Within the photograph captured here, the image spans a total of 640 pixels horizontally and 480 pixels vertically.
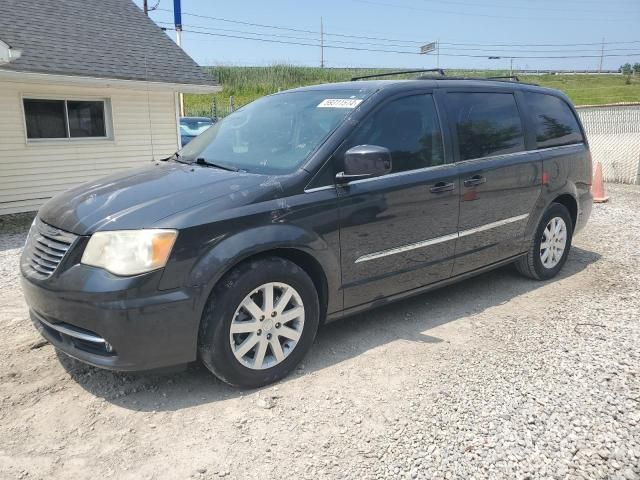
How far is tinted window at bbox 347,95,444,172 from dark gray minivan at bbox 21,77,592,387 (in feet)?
0.04

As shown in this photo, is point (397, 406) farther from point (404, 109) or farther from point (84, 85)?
point (84, 85)

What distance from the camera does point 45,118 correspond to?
393 inches

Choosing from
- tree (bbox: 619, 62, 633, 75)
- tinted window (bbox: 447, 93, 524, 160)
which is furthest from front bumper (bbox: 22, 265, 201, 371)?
tree (bbox: 619, 62, 633, 75)

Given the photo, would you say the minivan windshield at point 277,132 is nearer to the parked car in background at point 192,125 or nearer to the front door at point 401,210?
the front door at point 401,210

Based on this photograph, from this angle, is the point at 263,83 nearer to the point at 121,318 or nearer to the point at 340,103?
the point at 340,103

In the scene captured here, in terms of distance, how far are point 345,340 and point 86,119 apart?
28.6 feet

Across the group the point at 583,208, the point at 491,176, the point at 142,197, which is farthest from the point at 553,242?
the point at 142,197

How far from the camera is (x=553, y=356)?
12.3 feet

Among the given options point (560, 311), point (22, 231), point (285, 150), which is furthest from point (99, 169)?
point (560, 311)

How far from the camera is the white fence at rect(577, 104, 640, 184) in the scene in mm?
11758

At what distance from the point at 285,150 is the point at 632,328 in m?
3.00

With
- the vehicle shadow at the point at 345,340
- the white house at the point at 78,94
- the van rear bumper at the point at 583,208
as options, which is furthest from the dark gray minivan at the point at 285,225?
the white house at the point at 78,94

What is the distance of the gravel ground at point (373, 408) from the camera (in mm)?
2633

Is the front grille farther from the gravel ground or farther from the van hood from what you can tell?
the gravel ground
